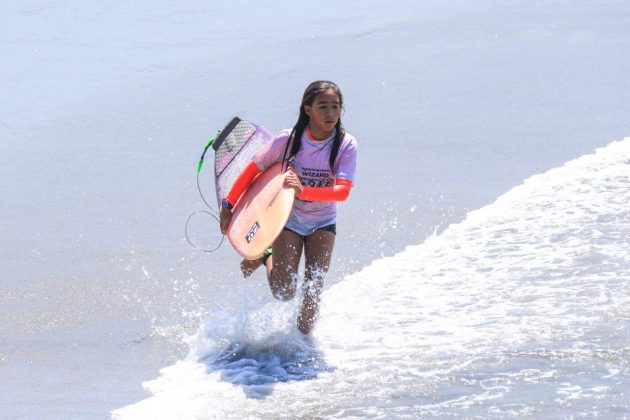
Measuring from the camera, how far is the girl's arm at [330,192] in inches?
229

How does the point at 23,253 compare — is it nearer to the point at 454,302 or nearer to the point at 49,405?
the point at 49,405

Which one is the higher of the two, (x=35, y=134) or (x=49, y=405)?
(x=35, y=134)

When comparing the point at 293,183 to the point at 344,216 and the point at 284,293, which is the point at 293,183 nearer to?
the point at 284,293

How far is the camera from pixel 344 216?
8.30 metres

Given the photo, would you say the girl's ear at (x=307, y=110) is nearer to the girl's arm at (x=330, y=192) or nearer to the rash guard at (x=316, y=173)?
the rash guard at (x=316, y=173)

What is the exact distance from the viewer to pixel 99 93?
11.3 metres

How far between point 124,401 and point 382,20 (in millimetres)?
9457

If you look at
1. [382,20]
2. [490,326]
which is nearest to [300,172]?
[490,326]

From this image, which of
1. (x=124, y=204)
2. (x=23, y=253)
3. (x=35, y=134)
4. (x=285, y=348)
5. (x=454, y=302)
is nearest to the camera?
(x=285, y=348)

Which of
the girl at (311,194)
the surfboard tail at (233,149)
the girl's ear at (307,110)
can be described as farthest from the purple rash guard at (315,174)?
the surfboard tail at (233,149)

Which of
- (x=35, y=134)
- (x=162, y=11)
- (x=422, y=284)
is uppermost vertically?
(x=162, y=11)

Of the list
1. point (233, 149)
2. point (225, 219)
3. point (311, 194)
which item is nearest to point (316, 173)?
point (311, 194)

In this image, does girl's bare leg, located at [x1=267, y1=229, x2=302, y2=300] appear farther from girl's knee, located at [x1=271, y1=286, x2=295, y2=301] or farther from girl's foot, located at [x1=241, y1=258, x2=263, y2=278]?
girl's foot, located at [x1=241, y1=258, x2=263, y2=278]

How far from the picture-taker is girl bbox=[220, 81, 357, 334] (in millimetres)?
5855
